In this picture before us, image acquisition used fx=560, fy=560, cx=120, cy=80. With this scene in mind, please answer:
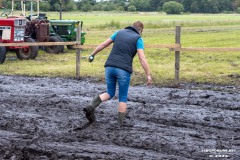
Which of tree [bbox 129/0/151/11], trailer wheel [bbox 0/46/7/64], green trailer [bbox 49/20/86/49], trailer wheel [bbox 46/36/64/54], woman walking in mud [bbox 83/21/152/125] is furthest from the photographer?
tree [bbox 129/0/151/11]

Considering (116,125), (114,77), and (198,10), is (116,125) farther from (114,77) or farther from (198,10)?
(198,10)

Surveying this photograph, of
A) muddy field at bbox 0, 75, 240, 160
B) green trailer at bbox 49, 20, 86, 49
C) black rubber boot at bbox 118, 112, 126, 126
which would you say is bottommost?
muddy field at bbox 0, 75, 240, 160

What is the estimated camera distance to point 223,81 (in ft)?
44.9

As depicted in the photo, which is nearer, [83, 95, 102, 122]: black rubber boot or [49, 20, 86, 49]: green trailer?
[83, 95, 102, 122]: black rubber boot

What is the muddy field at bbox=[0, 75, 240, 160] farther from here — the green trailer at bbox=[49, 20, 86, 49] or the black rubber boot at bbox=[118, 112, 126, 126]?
the green trailer at bbox=[49, 20, 86, 49]

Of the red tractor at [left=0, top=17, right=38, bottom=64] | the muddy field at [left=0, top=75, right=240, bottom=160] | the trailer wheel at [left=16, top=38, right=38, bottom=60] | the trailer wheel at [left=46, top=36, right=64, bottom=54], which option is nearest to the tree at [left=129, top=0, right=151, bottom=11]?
the trailer wheel at [left=46, top=36, right=64, bottom=54]

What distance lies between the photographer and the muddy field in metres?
7.03

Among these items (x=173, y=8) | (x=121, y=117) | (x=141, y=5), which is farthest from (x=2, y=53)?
(x=141, y=5)

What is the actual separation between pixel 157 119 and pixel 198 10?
93874 millimetres

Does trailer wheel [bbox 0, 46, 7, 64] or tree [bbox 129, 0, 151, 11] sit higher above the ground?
tree [bbox 129, 0, 151, 11]

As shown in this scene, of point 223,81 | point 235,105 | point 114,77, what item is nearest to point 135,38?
point 114,77

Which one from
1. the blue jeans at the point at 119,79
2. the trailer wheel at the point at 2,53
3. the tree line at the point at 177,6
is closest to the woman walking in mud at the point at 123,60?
the blue jeans at the point at 119,79

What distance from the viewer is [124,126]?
852 cm

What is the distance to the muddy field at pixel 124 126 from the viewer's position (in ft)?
23.1
